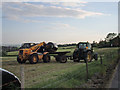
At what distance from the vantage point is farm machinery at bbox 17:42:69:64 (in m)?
18.4

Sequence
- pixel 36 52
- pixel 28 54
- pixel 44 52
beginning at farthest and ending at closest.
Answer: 1. pixel 44 52
2. pixel 36 52
3. pixel 28 54

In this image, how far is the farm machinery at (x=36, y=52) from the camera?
18.4 metres

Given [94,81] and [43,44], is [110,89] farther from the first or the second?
[43,44]

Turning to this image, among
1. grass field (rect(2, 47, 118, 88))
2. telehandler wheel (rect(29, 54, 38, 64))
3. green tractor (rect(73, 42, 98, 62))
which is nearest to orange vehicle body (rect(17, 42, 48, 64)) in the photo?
telehandler wheel (rect(29, 54, 38, 64))

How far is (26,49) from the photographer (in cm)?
1856

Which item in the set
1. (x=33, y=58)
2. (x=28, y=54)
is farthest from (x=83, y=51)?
(x=28, y=54)

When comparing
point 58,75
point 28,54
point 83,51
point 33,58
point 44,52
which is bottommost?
point 58,75

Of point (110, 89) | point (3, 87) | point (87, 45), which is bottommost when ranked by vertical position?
point (110, 89)

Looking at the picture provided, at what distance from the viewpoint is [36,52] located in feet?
63.0

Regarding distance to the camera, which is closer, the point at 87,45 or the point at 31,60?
the point at 31,60

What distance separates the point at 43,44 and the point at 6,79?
15.3m

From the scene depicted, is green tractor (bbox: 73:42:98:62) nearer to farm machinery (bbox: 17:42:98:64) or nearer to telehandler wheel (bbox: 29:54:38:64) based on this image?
farm machinery (bbox: 17:42:98:64)

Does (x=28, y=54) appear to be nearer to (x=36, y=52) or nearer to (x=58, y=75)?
(x=36, y=52)

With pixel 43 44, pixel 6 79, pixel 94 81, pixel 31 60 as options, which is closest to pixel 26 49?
pixel 31 60
